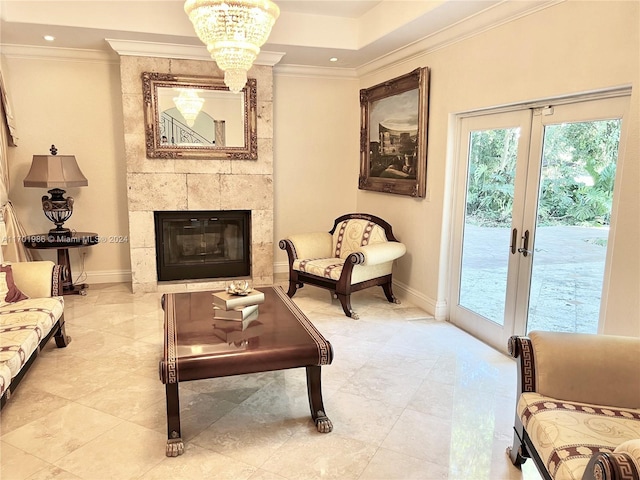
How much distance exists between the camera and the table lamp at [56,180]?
4.55 metres

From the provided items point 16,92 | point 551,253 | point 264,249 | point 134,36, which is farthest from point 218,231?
point 551,253

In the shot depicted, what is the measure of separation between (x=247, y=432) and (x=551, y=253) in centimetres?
242

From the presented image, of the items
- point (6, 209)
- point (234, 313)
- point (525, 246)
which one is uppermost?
point (6, 209)

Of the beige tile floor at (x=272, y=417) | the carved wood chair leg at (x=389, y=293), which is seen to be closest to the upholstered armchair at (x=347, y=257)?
the carved wood chair leg at (x=389, y=293)

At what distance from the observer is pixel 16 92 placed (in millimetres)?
4934

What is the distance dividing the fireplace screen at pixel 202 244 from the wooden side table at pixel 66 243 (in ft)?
2.58

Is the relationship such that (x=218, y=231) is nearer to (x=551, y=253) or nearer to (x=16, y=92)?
(x=16, y=92)

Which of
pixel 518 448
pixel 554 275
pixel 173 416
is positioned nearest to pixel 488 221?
pixel 554 275

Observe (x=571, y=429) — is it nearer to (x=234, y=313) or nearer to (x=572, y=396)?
(x=572, y=396)

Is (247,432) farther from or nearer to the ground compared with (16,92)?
nearer to the ground

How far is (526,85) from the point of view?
324 cm

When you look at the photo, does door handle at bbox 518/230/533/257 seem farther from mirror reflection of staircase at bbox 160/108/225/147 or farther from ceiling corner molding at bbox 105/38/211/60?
ceiling corner molding at bbox 105/38/211/60

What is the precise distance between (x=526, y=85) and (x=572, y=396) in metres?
2.24

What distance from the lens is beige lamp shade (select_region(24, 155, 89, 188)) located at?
4535mm
